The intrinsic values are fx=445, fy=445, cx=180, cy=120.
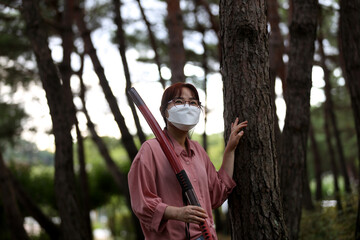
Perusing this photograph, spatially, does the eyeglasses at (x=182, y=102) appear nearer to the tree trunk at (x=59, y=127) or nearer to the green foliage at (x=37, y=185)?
the tree trunk at (x=59, y=127)

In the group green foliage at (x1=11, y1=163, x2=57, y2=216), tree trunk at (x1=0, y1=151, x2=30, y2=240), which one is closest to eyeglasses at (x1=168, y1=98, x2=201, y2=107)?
tree trunk at (x1=0, y1=151, x2=30, y2=240)

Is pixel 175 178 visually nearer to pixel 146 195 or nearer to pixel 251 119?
pixel 146 195

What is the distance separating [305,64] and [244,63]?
2214 millimetres

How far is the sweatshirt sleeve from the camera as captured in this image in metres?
2.57

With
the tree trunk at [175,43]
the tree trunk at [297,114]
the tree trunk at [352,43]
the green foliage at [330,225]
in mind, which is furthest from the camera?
the tree trunk at [175,43]

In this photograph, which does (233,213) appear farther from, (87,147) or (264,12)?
(87,147)

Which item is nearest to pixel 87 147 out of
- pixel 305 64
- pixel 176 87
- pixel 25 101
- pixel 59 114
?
pixel 25 101

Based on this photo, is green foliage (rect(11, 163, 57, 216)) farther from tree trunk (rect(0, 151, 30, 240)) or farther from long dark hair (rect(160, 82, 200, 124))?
long dark hair (rect(160, 82, 200, 124))

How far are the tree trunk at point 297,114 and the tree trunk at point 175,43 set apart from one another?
2488mm

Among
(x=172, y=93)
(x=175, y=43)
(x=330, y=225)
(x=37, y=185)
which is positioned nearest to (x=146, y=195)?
(x=172, y=93)

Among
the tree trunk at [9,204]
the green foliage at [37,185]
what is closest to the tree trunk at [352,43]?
the tree trunk at [9,204]

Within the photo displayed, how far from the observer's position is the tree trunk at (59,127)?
6.08 m

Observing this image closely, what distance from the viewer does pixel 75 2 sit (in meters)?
9.18

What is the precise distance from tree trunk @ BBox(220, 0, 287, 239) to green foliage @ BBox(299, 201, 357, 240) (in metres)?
3.34
